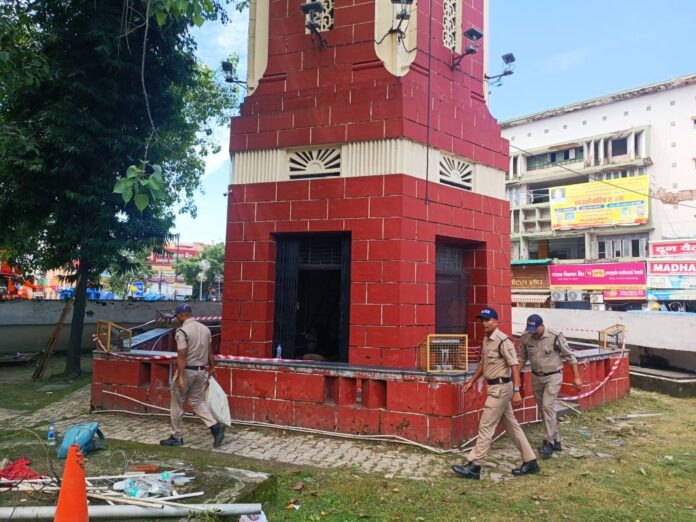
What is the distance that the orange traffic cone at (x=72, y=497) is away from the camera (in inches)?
139

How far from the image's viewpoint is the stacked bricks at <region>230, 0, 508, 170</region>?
805 cm

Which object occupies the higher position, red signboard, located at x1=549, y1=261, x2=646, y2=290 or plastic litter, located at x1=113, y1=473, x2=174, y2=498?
red signboard, located at x1=549, y1=261, x2=646, y2=290

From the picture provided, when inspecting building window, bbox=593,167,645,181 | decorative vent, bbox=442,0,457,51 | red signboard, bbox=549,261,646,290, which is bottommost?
red signboard, bbox=549,261,646,290

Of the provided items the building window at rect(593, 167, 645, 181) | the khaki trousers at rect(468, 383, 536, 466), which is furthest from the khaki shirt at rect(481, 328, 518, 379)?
the building window at rect(593, 167, 645, 181)

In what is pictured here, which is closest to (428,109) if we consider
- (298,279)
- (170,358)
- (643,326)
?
(298,279)

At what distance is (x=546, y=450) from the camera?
6453 millimetres

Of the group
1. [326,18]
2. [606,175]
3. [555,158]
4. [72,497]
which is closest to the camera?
[72,497]

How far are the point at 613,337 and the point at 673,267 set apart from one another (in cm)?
1754

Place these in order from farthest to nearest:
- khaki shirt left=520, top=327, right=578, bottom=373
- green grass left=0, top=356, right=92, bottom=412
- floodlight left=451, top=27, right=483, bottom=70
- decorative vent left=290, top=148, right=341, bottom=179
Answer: green grass left=0, top=356, right=92, bottom=412, floodlight left=451, top=27, right=483, bottom=70, decorative vent left=290, top=148, right=341, bottom=179, khaki shirt left=520, top=327, right=578, bottom=373

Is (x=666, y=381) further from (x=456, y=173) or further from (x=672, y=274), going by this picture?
(x=672, y=274)

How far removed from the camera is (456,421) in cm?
667

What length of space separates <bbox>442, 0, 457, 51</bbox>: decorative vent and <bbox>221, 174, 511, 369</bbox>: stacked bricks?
9.34ft

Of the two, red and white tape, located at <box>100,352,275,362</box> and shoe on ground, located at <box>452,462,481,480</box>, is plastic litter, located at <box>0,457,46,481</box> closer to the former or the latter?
red and white tape, located at <box>100,352,275,362</box>

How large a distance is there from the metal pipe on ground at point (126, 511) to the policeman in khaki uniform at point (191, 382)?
2.66 m
